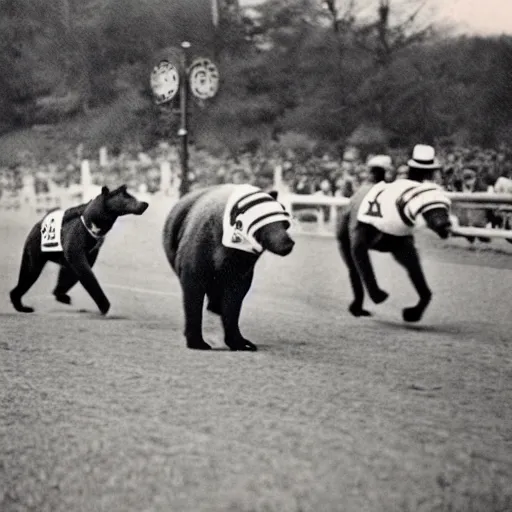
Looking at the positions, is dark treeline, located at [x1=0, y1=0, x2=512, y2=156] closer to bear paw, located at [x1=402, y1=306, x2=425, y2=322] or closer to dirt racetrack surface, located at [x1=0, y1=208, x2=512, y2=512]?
dirt racetrack surface, located at [x1=0, y1=208, x2=512, y2=512]

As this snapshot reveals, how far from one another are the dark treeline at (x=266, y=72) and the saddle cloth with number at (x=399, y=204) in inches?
5.3

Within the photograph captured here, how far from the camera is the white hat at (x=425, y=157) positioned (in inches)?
92.4

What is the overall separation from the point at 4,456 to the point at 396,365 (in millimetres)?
1028

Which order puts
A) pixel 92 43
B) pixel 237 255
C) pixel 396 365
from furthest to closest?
pixel 92 43 → pixel 237 255 → pixel 396 365

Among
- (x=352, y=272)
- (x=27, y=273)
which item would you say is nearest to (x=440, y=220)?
(x=352, y=272)

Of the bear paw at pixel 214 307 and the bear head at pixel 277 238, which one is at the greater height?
the bear head at pixel 277 238

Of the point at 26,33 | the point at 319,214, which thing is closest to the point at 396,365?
the point at 319,214

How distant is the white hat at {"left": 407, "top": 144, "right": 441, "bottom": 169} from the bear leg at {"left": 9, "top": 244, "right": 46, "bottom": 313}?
52.3 inches

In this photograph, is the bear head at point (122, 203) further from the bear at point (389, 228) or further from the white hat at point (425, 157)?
the white hat at point (425, 157)

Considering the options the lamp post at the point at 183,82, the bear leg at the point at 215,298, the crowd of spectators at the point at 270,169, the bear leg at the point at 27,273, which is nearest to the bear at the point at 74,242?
the bear leg at the point at 27,273

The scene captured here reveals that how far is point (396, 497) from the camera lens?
1681mm

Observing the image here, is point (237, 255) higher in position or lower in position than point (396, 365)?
higher

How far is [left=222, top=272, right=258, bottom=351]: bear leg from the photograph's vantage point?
255 centimetres

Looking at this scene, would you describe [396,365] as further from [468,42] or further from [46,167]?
[46,167]
